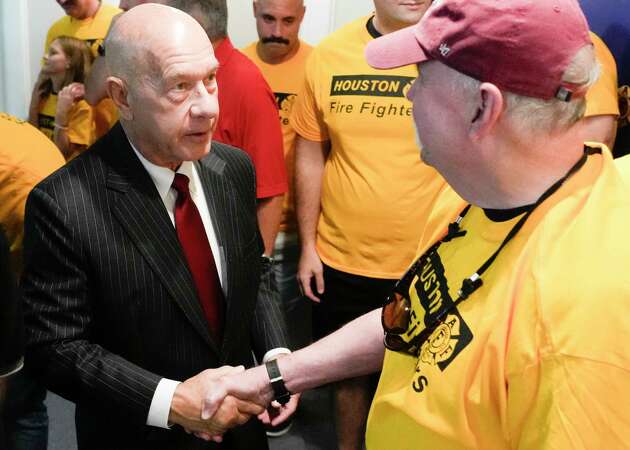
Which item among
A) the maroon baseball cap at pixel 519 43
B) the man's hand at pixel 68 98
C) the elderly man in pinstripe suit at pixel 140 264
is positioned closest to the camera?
the maroon baseball cap at pixel 519 43

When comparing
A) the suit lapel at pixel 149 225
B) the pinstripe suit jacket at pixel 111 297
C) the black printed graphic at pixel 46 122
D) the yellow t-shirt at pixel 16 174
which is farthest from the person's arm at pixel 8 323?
the black printed graphic at pixel 46 122

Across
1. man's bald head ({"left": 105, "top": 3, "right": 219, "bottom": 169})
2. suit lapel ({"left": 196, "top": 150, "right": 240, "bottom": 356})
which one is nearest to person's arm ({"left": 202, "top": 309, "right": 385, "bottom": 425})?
suit lapel ({"left": 196, "top": 150, "right": 240, "bottom": 356})

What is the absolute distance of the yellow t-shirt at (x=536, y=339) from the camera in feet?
2.59

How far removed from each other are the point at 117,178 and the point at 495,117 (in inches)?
32.7

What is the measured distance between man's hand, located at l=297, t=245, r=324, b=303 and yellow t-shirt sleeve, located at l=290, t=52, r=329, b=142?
0.42 m

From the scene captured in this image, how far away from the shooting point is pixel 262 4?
2.86 meters

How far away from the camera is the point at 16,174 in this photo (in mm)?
1951

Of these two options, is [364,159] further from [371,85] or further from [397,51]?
[397,51]

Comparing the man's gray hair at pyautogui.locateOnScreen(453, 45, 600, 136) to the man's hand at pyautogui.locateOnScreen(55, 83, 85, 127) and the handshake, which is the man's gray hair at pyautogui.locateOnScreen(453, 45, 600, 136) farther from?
the man's hand at pyautogui.locateOnScreen(55, 83, 85, 127)

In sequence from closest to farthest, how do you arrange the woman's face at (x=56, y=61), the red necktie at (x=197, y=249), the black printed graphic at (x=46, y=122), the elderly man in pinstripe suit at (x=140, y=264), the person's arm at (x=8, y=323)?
1. the person's arm at (x=8, y=323)
2. the elderly man in pinstripe suit at (x=140, y=264)
3. the red necktie at (x=197, y=249)
4. the woman's face at (x=56, y=61)
5. the black printed graphic at (x=46, y=122)

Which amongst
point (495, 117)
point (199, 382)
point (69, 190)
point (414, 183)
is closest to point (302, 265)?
point (414, 183)

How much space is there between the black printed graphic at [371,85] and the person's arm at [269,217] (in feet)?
1.54

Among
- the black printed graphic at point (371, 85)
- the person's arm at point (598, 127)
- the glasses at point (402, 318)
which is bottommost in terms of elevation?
the glasses at point (402, 318)

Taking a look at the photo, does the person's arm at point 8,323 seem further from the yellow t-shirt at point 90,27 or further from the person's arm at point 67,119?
the yellow t-shirt at point 90,27
